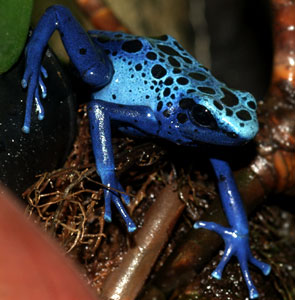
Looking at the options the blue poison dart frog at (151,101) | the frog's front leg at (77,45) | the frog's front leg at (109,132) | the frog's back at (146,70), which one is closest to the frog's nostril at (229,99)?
the blue poison dart frog at (151,101)

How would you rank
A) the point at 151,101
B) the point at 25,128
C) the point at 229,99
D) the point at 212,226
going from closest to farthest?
1. the point at 25,128
2. the point at 229,99
3. the point at 151,101
4. the point at 212,226

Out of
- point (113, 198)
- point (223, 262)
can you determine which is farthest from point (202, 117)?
point (223, 262)

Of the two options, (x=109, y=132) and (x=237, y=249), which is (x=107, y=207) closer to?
(x=109, y=132)

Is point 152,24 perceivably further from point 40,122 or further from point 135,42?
point 40,122

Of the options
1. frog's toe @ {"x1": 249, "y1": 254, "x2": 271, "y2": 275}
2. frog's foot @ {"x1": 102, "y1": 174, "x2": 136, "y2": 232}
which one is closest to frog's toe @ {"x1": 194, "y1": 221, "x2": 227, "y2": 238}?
frog's toe @ {"x1": 249, "y1": 254, "x2": 271, "y2": 275}

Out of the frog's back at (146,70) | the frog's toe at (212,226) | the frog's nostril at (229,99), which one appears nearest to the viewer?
the frog's nostril at (229,99)

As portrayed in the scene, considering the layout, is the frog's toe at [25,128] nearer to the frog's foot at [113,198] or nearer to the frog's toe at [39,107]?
the frog's toe at [39,107]
